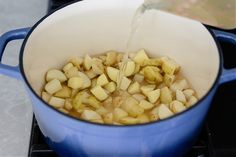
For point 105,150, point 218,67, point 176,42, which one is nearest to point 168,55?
point 176,42

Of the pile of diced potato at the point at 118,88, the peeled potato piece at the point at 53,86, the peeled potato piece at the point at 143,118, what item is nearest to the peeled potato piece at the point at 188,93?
the pile of diced potato at the point at 118,88

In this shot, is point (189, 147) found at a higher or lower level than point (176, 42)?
lower

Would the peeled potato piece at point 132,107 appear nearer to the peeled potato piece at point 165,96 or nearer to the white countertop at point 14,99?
the peeled potato piece at point 165,96

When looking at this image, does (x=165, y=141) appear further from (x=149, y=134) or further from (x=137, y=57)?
(x=137, y=57)

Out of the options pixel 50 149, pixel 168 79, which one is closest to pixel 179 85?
pixel 168 79

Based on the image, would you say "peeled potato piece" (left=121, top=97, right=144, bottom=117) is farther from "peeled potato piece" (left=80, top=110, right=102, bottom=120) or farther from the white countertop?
the white countertop
